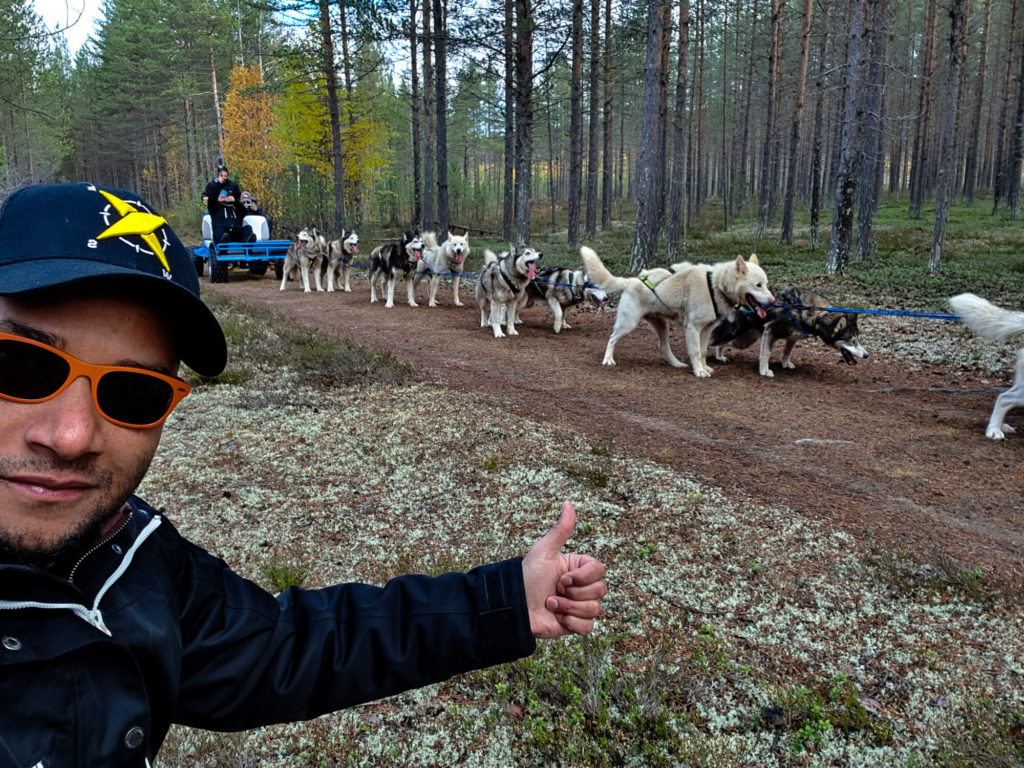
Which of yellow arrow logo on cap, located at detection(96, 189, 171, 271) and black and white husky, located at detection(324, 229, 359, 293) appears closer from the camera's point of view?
yellow arrow logo on cap, located at detection(96, 189, 171, 271)

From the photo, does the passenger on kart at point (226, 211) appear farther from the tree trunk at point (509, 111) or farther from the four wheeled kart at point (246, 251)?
the tree trunk at point (509, 111)

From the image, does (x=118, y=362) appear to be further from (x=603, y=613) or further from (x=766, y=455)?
Result: (x=766, y=455)

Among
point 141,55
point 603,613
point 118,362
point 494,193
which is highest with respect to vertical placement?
point 141,55

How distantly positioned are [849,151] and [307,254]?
46.8ft

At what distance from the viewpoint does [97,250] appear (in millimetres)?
1111

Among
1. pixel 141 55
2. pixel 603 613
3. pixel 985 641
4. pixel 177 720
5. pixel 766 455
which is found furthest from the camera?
pixel 141 55

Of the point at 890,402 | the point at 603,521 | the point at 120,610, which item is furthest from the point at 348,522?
the point at 890,402

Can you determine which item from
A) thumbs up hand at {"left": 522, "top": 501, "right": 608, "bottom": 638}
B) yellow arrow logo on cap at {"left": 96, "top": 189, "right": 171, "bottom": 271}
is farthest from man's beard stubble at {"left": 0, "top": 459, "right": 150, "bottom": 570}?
thumbs up hand at {"left": 522, "top": 501, "right": 608, "bottom": 638}

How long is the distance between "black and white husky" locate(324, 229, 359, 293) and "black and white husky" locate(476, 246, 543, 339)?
21.8 ft

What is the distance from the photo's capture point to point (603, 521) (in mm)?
3893

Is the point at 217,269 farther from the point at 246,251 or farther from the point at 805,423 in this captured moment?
the point at 805,423

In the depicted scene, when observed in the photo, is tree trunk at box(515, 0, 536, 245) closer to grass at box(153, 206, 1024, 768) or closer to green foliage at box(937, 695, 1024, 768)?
grass at box(153, 206, 1024, 768)

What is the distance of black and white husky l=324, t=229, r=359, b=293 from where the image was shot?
54.0 ft

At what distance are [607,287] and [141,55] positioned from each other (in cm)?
4738
